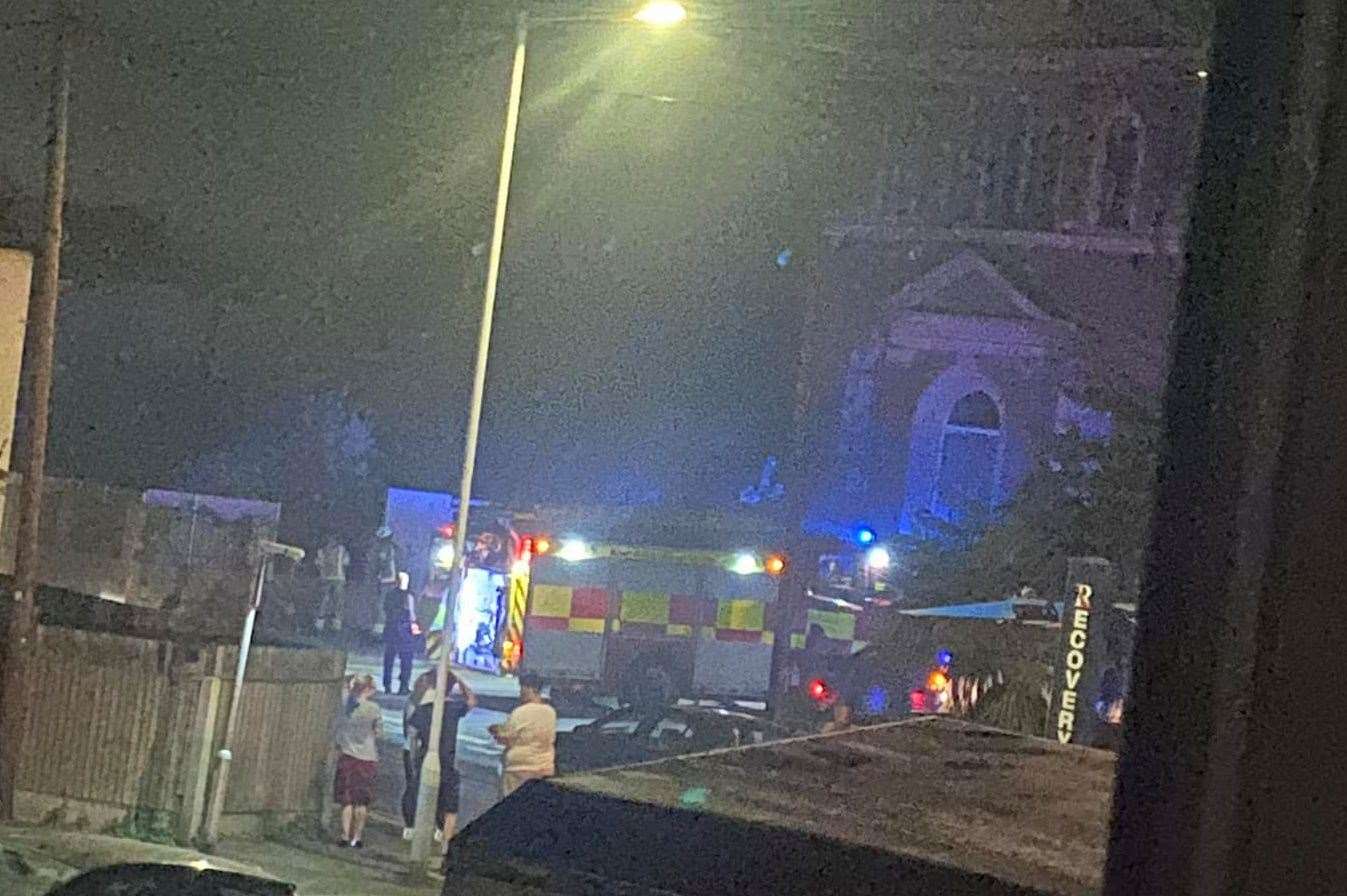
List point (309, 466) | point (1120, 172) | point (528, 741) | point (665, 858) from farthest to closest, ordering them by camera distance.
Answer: point (309, 466), point (1120, 172), point (528, 741), point (665, 858)

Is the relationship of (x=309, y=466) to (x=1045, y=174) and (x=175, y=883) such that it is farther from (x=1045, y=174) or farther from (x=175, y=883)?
(x=175, y=883)

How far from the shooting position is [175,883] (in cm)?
238

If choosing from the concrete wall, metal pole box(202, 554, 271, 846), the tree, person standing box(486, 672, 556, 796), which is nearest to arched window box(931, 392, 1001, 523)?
person standing box(486, 672, 556, 796)

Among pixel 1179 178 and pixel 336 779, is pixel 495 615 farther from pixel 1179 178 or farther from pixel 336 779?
pixel 1179 178

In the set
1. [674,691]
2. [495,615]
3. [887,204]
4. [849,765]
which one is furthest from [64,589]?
[849,765]

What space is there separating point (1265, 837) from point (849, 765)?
365 mm

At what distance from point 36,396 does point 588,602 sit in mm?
3111

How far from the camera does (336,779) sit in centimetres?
480

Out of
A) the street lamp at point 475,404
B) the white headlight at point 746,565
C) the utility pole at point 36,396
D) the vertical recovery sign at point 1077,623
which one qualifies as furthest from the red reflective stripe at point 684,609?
the utility pole at point 36,396

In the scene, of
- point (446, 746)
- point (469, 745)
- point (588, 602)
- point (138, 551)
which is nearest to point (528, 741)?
point (446, 746)

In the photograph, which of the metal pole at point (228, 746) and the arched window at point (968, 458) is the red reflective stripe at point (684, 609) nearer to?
the arched window at point (968, 458)

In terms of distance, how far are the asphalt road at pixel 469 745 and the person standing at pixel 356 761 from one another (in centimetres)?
16

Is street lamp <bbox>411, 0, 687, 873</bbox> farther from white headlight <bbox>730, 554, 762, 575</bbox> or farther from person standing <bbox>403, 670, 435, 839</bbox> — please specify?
white headlight <bbox>730, 554, 762, 575</bbox>

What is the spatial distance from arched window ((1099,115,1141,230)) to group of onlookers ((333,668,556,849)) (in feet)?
11.1
